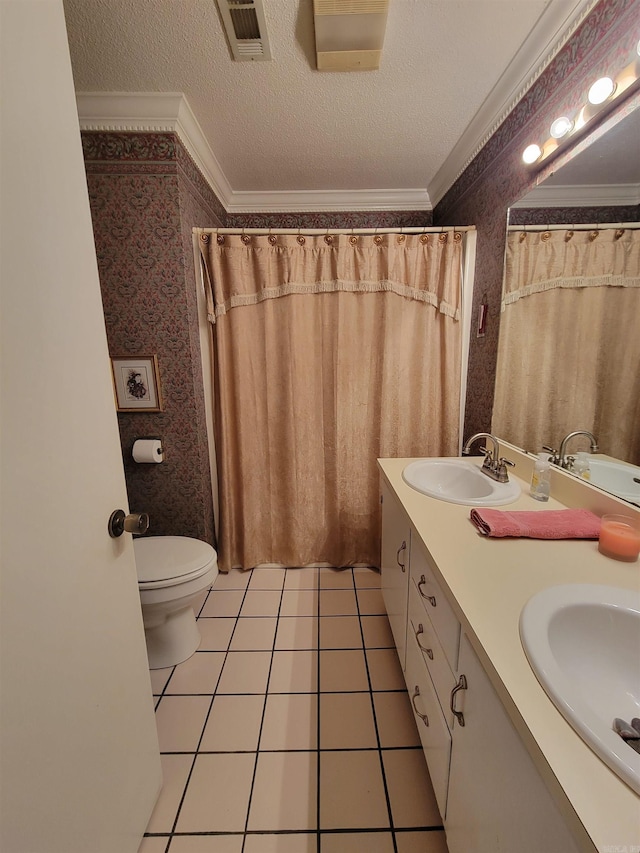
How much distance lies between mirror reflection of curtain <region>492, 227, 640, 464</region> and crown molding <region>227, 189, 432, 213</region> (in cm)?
94

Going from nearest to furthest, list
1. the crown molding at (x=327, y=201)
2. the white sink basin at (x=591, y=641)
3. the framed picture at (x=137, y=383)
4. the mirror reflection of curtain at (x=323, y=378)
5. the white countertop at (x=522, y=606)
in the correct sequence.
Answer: the white countertop at (x=522, y=606), the white sink basin at (x=591, y=641), the framed picture at (x=137, y=383), the mirror reflection of curtain at (x=323, y=378), the crown molding at (x=327, y=201)

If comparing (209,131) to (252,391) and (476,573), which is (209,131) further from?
(476,573)

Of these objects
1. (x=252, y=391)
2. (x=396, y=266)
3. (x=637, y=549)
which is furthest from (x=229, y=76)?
(x=637, y=549)

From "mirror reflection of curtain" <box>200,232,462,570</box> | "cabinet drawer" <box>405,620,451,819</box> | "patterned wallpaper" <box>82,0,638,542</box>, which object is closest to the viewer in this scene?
"cabinet drawer" <box>405,620,451,819</box>

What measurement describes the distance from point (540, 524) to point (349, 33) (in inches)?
65.5

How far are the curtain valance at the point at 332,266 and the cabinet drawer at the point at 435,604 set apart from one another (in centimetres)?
131

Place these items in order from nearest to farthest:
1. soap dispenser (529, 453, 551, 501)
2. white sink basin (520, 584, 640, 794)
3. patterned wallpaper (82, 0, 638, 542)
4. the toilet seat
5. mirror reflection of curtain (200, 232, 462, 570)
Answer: white sink basin (520, 584, 640, 794) < soap dispenser (529, 453, 551, 501) < the toilet seat < patterned wallpaper (82, 0, 638, 542) < mirror reflection of curtain (200, 232, 462, 570)

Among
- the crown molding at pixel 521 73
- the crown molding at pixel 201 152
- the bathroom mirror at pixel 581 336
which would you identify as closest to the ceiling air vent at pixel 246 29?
the crown molding at pixel 201 152

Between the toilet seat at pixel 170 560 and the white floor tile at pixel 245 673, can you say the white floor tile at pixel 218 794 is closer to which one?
the white floor tile at pixel 245 673

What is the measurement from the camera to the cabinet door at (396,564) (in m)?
1.17

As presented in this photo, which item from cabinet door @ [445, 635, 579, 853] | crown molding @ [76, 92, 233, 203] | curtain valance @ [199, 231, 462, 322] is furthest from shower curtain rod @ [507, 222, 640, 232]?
crown molding @ [76, 92, 233, 203]

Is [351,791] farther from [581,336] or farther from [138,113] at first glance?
[138,113]

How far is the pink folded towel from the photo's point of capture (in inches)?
35.9

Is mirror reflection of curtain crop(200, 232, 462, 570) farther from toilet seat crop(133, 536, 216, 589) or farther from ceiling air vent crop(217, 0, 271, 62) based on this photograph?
ceiling air vent crop(217, 0, 271, 62)
